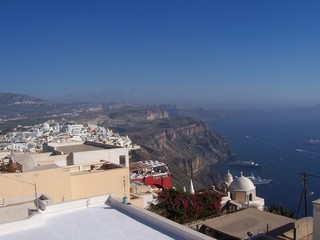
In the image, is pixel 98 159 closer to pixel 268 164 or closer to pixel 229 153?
pixel 268 164

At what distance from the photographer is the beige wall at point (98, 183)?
40.6 feet

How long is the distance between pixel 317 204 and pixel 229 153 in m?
98.9

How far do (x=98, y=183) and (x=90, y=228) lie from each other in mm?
5690

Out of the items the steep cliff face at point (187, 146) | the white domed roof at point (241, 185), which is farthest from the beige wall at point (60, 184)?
the steep cliff face at point (187, 146)

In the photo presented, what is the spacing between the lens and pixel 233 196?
19.5 metres

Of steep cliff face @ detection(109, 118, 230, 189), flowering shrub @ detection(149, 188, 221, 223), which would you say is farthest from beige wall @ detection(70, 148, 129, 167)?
steep cliff face @ detection(109, 118, 230, 189)

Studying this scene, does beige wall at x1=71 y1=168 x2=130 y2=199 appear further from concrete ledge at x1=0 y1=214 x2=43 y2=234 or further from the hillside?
the hillside

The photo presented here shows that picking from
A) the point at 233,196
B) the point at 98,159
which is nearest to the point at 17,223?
the point at 98,159

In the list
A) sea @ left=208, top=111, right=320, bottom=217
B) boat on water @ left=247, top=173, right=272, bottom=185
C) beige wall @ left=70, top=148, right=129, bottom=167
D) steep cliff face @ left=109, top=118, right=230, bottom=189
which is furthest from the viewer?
steep cliff face @ left=109, top=118, right=230, bottom=189

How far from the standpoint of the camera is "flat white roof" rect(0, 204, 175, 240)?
667cm

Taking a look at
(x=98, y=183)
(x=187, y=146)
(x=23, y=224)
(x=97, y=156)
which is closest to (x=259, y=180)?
(x=97, y=156)

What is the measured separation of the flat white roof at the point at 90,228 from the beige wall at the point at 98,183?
423 cm

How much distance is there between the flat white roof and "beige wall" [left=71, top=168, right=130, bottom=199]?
4234 millimetres

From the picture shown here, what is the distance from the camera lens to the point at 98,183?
1275 cm
